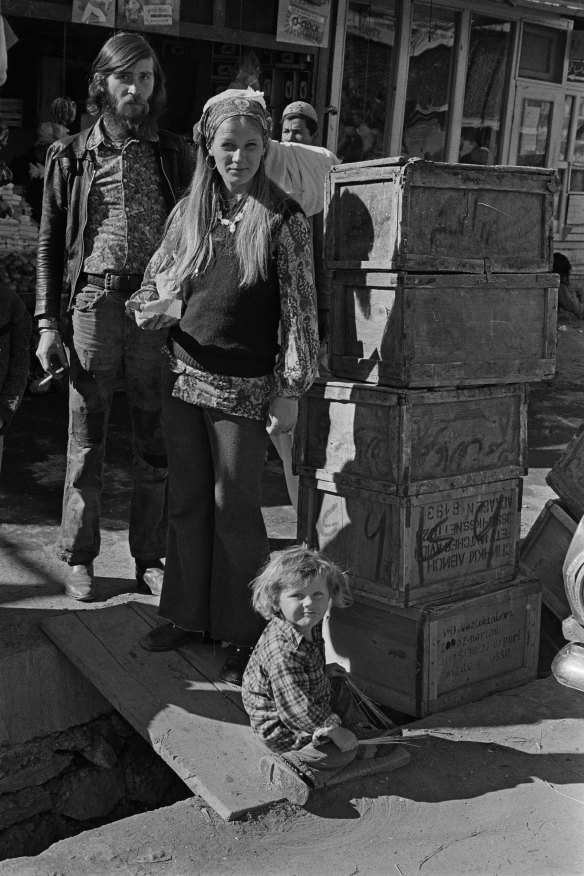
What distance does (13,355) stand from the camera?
4.18 meters

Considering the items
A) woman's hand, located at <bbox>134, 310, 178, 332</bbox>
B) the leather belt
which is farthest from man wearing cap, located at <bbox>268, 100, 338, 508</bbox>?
the leather belt

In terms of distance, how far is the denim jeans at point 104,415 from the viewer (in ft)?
14.0

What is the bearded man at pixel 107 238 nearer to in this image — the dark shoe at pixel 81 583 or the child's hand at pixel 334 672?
the dark shoe at pixel 81 583

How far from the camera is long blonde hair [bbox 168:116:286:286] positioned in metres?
3.51

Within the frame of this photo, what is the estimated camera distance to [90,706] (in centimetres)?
423

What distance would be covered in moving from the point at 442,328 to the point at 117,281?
140 centimetres

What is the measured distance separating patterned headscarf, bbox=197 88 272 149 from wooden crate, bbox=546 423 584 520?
1.97 meters

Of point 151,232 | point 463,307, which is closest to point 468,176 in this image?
point 463,307

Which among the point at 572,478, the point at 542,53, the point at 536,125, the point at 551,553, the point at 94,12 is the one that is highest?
the point at 542,53

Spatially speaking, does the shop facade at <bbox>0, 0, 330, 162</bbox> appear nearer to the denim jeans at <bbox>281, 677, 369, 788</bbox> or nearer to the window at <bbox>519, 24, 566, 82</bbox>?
the window at <bbox>519, 24, 566, 82</bbox>

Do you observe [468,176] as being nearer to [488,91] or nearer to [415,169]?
[415,169]

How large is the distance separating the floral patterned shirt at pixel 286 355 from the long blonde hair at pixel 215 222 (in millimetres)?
60

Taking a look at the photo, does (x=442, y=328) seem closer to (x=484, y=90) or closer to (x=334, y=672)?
(x=334, y=672)

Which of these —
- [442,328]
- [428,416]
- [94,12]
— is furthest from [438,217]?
[94,12]
